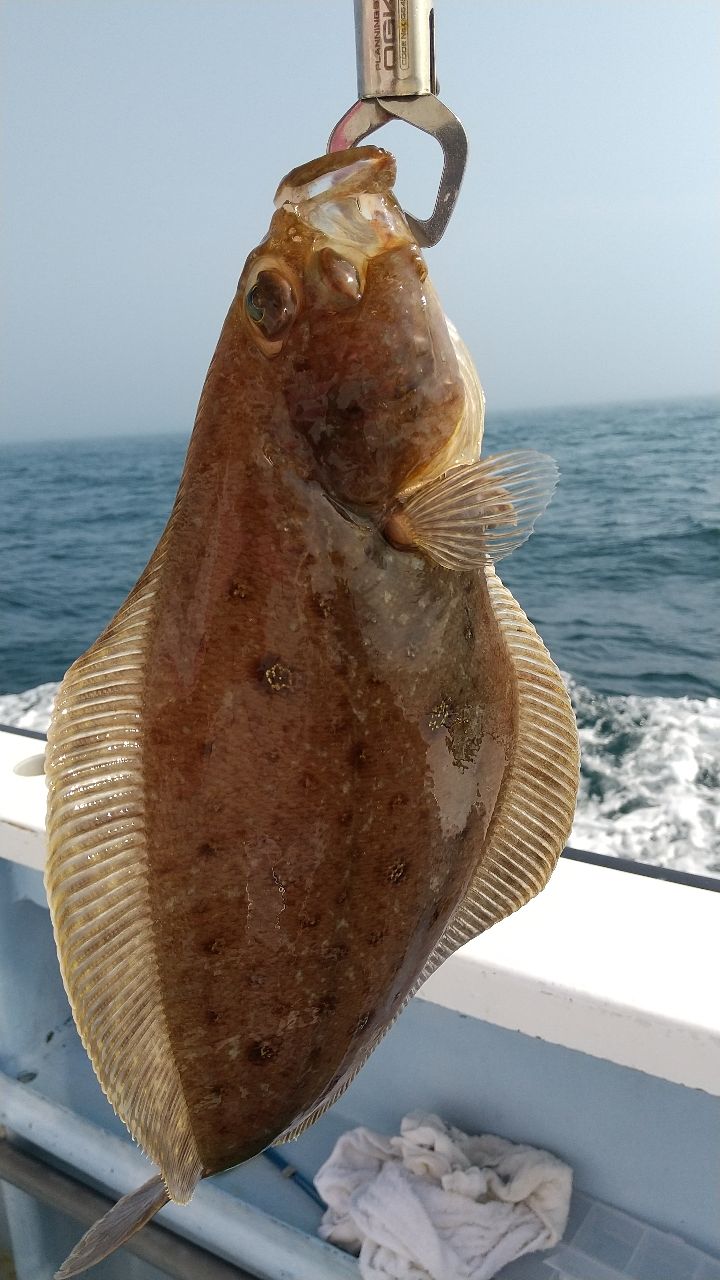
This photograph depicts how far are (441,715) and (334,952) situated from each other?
0.97ft

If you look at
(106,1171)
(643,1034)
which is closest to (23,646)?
(106,1171)

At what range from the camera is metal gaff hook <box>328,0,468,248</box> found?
2.93 ft

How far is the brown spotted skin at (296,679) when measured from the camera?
3.24ft

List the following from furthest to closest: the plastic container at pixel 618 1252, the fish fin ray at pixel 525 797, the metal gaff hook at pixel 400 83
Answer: the plastic container at pixel 618 1252
the fish fin ray at pixel 525 797
the metal gaff hook at pixel 400 83

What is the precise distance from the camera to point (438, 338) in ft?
3.34

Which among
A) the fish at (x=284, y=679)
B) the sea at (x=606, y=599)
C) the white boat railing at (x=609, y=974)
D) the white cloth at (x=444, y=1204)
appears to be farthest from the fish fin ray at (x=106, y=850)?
the sea at (x=606, y=599)

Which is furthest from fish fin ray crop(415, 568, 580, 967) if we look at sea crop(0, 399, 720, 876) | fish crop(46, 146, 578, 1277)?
sea crop(0, 399, 720, 876)

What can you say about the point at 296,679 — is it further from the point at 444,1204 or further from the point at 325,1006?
the point at 444,1204

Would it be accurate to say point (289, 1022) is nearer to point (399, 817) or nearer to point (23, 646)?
point (399, 817)

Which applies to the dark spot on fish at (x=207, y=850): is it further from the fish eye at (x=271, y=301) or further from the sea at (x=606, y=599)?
the sea at (x=606, y=599)

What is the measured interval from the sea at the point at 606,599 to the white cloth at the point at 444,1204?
13.8ft

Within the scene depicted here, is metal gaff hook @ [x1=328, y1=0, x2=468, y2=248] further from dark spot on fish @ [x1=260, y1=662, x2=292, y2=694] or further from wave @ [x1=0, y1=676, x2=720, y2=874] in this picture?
wave @ [x1=0, y1=676, x2=720, y2=874]

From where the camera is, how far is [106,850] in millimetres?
1010

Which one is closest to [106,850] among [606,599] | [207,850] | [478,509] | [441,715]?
[207,850]
